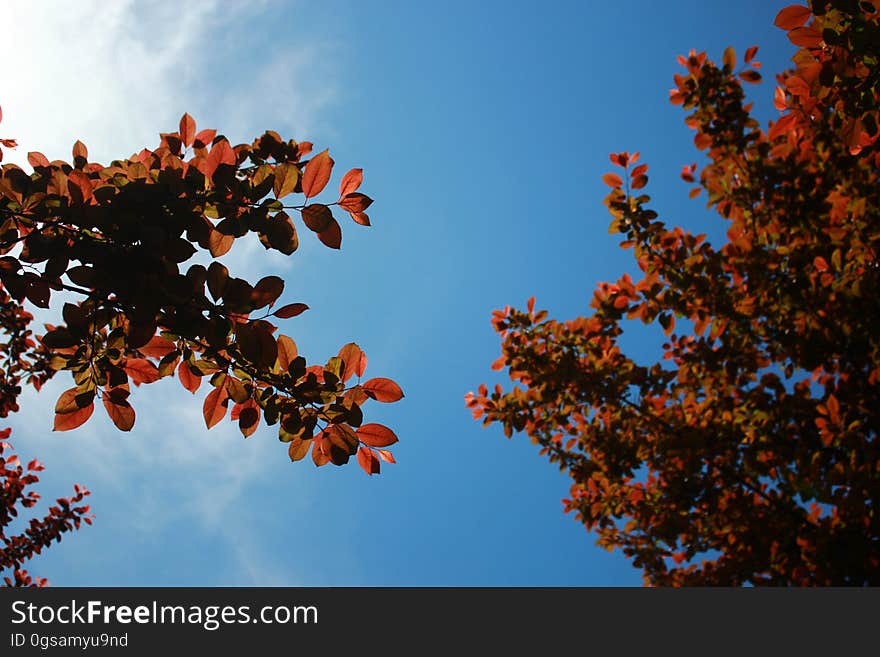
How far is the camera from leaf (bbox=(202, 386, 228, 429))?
1720 mm

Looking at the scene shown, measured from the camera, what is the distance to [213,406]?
5.68ft

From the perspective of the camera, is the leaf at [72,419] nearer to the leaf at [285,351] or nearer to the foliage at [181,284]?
the foliage at [181,284]

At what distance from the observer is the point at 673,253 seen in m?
4.35

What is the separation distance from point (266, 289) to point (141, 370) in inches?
26.8

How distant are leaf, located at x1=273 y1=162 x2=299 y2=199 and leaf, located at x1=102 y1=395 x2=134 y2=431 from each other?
2.93 ft

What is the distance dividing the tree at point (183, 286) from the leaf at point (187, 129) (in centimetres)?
22

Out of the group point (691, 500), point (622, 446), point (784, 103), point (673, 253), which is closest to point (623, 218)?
point (673, 253)

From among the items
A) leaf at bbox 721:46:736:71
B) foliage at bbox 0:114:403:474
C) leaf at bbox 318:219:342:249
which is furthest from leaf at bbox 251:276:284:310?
leaf at bbox 721:46:736:71

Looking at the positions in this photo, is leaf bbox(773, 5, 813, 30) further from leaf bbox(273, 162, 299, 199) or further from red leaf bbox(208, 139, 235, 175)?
red leaf bbox(208, 139, 235, 175)

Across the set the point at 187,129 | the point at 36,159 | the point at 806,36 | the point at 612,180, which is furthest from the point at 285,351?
the point at 612,180

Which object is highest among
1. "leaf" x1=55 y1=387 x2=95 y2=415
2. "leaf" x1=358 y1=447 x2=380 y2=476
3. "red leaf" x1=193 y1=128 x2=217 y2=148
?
"red leaf" x1=193 y1=128 x2=217 y2=148

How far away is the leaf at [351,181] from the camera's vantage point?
5.49 ft

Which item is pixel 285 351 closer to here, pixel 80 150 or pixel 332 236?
pixel 332 236
